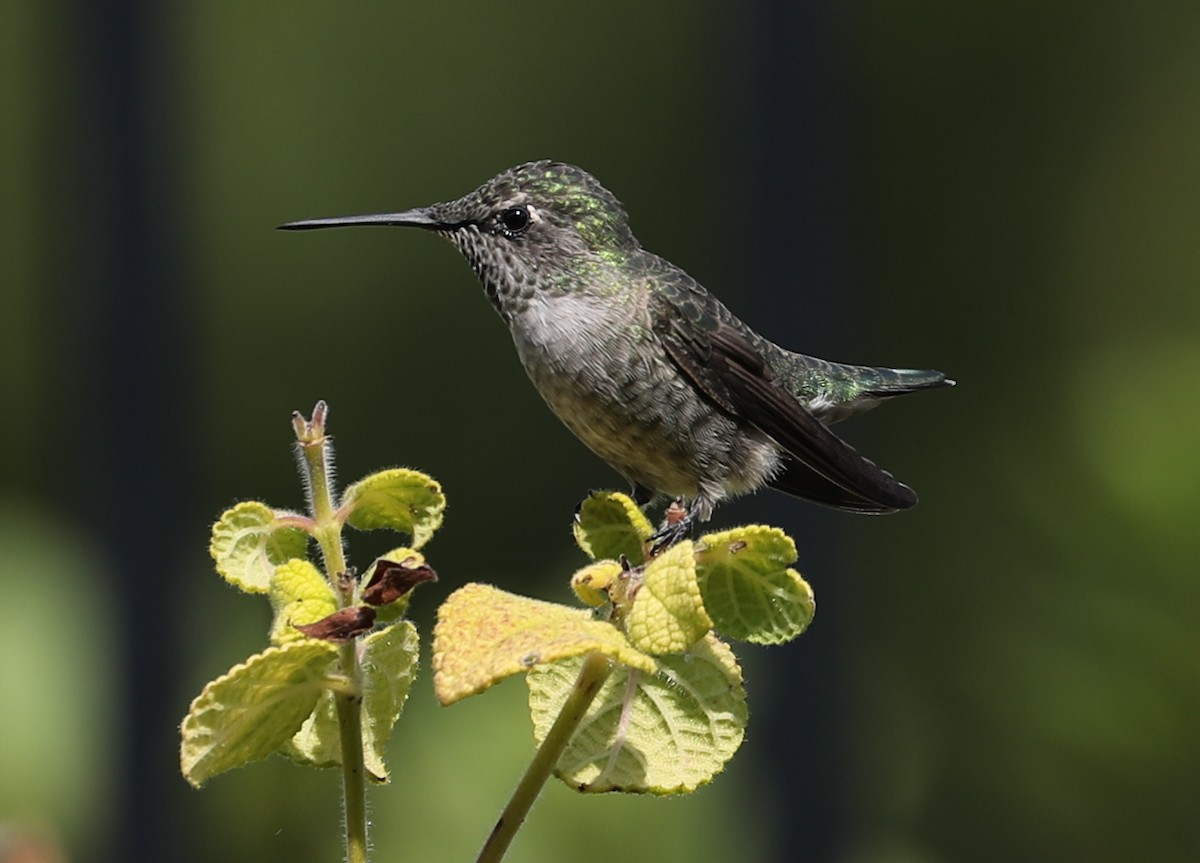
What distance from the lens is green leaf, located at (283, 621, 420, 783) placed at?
2.45 feet

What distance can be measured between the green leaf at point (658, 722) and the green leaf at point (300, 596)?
145 millimetres

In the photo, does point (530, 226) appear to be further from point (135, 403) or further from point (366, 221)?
point (135, 403)

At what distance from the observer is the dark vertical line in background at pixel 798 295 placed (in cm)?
374

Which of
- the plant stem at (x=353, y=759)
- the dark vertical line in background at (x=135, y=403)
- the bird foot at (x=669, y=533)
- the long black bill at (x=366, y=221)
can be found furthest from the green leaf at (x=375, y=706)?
the dark vertical line in background at (x=135, y=403)

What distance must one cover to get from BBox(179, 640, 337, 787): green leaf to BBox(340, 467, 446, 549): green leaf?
83mm

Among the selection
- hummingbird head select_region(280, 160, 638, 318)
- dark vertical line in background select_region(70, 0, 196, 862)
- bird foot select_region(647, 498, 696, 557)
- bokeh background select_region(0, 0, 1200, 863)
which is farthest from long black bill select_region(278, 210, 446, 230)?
dark vertical line in background select_region(70, 0, 196, 862)

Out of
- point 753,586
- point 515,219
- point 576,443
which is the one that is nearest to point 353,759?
point 753,586

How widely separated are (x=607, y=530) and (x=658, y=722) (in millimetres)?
106

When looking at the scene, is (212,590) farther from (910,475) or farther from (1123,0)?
(1123,0)

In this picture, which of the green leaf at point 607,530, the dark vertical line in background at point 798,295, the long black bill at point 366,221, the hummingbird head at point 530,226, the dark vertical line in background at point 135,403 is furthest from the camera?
the dark vertical line in background at point 798,295

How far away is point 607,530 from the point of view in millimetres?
868

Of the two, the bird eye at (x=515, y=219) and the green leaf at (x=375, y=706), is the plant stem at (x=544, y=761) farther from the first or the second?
the bird eye at (x=515, y=219)

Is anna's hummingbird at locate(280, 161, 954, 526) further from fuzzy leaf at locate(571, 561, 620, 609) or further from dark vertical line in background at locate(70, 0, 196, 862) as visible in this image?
dark vertical line in background at locate(70, 0, 196, 862)

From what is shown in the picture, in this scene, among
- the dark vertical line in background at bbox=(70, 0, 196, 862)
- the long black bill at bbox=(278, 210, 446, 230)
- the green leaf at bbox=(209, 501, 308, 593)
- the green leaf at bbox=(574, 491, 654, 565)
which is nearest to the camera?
the green leaf at bbox=(209, 501, 308, 593)
